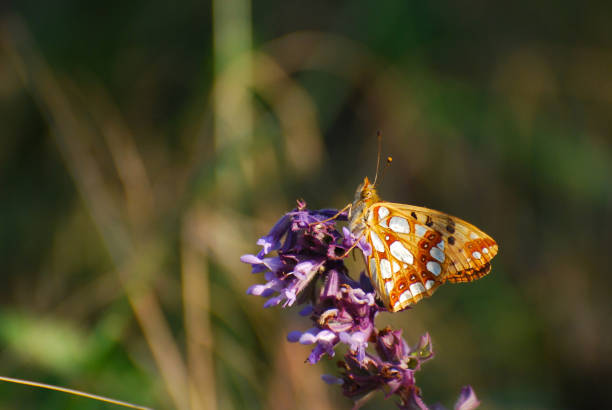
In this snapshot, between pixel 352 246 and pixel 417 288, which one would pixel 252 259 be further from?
pixel 417 288

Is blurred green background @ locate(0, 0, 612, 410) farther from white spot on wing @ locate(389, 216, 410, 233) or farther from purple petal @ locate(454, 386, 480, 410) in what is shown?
white spot on wing @ locate(389, 216, 410, 233)

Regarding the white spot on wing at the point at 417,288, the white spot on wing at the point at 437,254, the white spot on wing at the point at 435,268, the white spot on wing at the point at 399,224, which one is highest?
the white spot on wing at the point at 399,224

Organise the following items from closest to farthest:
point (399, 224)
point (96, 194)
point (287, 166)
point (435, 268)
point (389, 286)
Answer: point (389, 286), point (435, 268), point (399, 224), point (96, 194), point (287, 166)

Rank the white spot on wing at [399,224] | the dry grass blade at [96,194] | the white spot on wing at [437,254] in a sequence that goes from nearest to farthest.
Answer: the white spot on wing at [437,254] < the white spot on wing at [399,224] < the dry grass blade at [96,194]

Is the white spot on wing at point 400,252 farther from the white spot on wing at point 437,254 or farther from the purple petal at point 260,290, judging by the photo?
the purple petal at point 260,290

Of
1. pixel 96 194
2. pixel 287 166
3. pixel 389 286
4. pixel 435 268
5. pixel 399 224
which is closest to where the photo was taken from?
pixel 389 286

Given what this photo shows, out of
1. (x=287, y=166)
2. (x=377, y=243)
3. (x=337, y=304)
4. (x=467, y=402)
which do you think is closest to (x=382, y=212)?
(x=377, y=243)

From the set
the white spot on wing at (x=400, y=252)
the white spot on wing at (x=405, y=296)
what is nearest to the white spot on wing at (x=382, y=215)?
the white spot on wing at (x=400, y=252)
